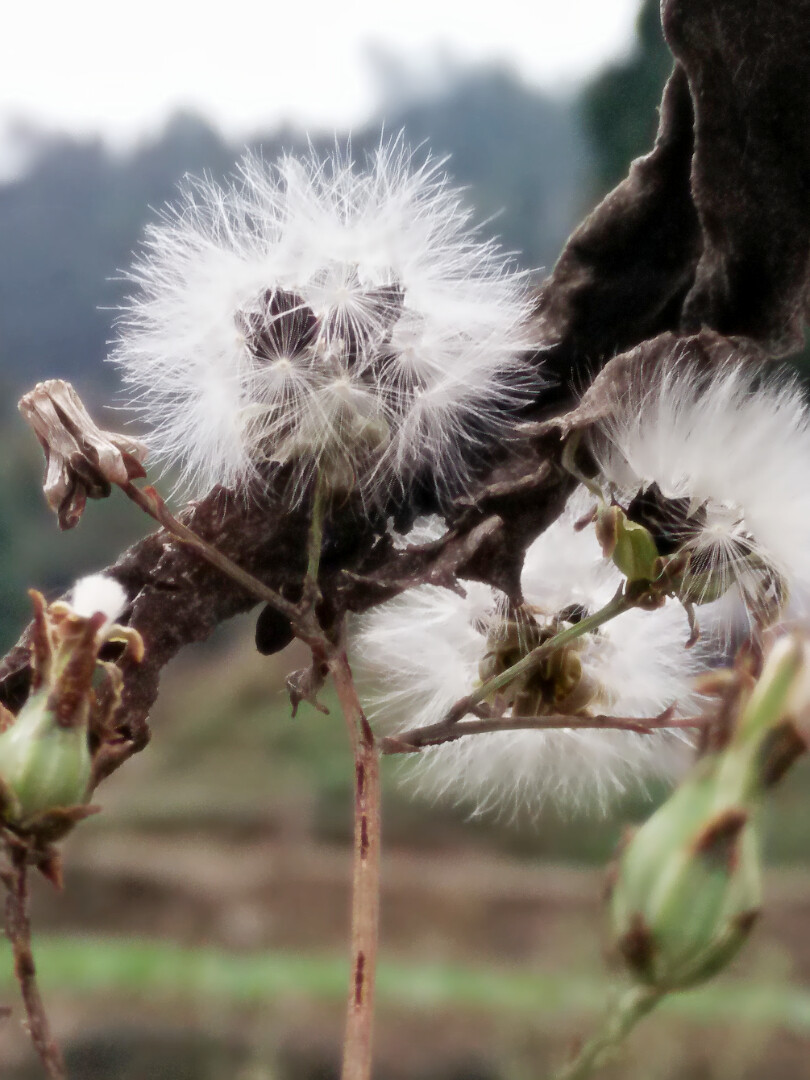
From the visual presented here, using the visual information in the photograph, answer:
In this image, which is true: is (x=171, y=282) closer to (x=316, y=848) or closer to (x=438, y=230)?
(x=438, y=230)

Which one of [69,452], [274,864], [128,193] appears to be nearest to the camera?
[69,452]

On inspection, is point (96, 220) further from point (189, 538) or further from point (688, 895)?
point (688, 895)

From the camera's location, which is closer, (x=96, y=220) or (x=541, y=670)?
(x=541, y=670)

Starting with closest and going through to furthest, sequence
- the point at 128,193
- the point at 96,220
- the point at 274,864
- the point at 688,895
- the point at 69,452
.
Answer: the point at 688,895 < the point at 69,452 < the point at 96,220 < the point at 128,193 < the point at 274,864

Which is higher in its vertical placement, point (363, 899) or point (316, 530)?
point (316, 530)

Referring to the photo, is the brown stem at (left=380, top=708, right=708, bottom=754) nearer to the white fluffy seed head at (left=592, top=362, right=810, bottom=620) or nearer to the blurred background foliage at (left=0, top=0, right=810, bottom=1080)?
the white fluffy seed head at (left=592, top=362, right=810, bottom=620)

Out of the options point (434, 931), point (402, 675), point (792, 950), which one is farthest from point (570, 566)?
point (434, 931)

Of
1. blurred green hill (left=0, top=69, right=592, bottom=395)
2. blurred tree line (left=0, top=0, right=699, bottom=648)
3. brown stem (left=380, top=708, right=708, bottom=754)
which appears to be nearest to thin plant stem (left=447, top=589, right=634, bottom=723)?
brown stem (left=380, top=708, right=708, bottom=754)

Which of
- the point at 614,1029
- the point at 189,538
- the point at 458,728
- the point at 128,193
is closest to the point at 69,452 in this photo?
the point at 189,538
